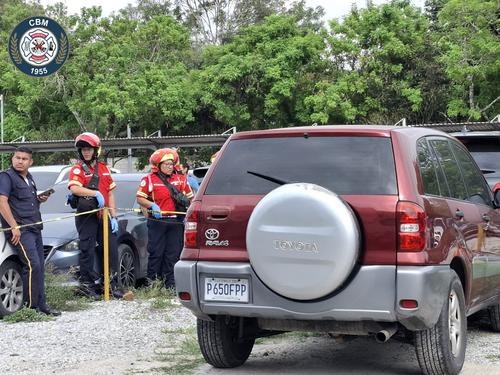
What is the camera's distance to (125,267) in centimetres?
1034

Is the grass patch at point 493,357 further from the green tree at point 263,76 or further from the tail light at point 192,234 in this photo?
the green tree at point 263,76

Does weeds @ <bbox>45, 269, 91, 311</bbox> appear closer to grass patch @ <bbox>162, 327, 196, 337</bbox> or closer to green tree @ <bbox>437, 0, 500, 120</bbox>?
grass patch @ <bbox>162, 327, 196, 337</bbox>

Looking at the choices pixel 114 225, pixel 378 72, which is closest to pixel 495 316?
pixel 114 225

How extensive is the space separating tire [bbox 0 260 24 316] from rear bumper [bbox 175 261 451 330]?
3.64 metres

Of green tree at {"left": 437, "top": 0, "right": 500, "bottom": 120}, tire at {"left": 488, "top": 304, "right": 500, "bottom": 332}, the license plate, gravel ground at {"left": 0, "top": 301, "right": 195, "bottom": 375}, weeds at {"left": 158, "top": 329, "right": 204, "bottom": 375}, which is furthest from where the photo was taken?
green tree at {"left": 437, "top": 0, "right": 500, "bottom": 120}

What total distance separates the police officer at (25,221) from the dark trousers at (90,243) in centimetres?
101

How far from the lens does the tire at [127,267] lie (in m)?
10.2

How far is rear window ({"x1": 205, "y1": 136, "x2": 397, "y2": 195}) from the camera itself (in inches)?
209

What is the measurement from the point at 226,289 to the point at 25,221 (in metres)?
3.48

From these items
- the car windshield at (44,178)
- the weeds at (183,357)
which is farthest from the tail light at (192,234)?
the car windshield at (44,178)

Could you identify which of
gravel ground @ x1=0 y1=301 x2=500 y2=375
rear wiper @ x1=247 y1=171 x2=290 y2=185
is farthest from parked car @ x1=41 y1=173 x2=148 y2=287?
rear wiper @ x1=247 y1=171 x2=290 y2=185

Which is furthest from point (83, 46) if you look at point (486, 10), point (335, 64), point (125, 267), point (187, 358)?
point (187, 358)

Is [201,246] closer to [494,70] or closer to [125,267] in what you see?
[125,267]

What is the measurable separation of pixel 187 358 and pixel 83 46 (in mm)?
40970
